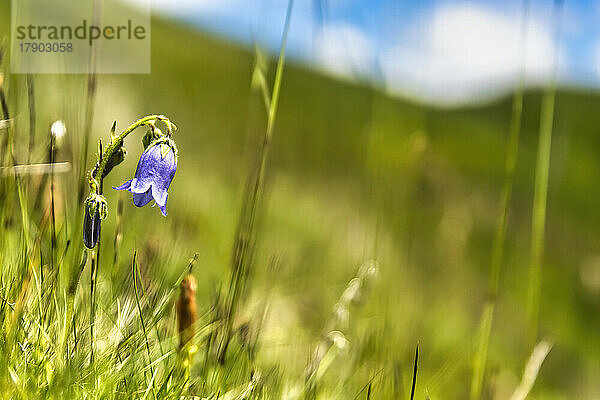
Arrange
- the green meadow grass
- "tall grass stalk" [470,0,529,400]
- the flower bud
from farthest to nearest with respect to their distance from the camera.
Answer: "tall grass stalk" [470,0,529,400] < the green meadow grass < the flower bud

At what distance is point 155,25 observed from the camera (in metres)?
26.8

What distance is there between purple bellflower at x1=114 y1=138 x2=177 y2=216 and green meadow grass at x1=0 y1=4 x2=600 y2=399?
5.6 inches

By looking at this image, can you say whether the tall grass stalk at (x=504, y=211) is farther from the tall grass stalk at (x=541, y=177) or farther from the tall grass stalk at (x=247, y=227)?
the tall grass stalk at (x=247, y=227)

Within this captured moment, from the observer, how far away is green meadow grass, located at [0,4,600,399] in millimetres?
1289

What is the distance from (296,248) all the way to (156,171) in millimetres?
6940

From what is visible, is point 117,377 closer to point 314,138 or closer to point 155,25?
point 314,138

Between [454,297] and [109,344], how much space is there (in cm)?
1179

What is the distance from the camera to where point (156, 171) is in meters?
1.29

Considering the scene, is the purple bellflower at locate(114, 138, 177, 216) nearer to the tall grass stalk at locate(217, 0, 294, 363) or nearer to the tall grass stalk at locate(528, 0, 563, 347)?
the tall grass stalk at locate(217, 0, 294, 363)

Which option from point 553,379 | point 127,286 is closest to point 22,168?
point 127,286

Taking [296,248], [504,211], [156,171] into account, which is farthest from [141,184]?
[296,248]

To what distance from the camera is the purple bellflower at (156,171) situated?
1234 millimetres

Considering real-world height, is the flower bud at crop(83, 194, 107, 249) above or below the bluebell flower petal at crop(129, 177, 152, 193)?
below

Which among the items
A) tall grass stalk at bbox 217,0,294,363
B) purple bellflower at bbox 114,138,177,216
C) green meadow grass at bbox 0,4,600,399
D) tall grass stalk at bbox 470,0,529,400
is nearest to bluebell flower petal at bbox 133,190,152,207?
purple bellflower at bbox 114,138,177,216
